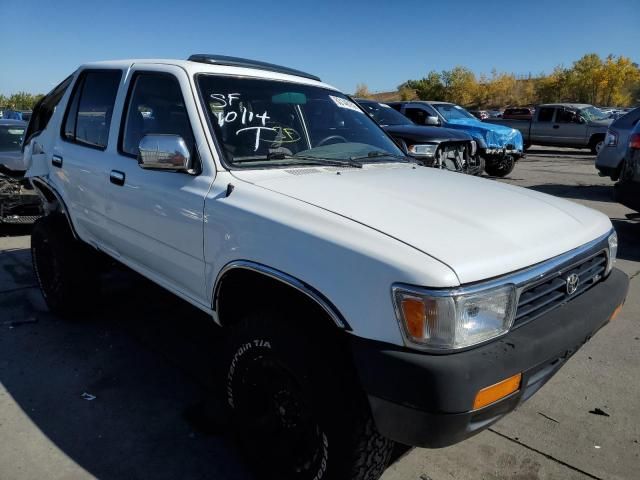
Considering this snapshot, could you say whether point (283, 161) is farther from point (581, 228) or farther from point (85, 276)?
point (85, 276)

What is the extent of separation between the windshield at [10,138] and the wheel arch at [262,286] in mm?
6259

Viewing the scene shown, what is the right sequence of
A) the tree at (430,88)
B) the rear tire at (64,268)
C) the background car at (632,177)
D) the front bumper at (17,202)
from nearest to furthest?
the rear tire at (64,268) → the background car at (632,177) → the front bumper at (17,202) → the tree at (430,88)

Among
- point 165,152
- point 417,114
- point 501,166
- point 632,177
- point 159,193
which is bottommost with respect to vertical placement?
point 501,166

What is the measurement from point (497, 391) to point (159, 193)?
1938mm

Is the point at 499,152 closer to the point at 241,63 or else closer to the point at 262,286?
the point at 241,63

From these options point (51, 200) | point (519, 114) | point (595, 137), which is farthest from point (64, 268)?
point (519, 114)

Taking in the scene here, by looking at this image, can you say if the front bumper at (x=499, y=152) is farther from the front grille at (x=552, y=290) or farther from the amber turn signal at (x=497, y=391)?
the amber turn signal at (x=497, y=391)

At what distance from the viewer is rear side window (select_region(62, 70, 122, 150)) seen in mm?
3432

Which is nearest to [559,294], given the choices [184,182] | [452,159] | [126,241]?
[184,182]

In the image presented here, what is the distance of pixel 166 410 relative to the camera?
2896mm

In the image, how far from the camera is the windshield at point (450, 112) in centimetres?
1255

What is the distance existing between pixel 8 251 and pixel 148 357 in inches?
141

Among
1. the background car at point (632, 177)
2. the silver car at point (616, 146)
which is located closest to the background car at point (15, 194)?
the background car at point (632, 177)

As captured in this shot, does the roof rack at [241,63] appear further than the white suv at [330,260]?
Yes
